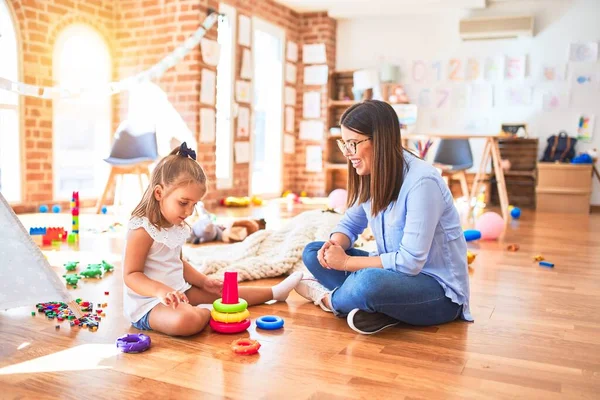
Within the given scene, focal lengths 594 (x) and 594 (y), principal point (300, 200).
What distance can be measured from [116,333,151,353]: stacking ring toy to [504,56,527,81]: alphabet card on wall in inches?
228

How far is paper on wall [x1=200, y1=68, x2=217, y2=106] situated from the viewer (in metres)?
5.16

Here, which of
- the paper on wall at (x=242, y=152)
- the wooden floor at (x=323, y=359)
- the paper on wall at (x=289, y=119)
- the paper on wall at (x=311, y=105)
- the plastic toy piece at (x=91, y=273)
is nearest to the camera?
the wooden floor at (x=323, y=359)

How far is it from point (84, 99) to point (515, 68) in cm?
441

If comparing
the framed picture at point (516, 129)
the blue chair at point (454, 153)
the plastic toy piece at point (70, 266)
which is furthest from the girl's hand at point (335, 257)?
the framed picture at point (516, 129)

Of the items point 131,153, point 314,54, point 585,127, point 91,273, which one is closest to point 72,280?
point 91,273

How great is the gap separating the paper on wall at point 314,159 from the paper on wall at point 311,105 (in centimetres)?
40

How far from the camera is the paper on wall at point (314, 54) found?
7039 mm

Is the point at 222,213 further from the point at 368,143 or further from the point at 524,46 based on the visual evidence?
the point at 524,46

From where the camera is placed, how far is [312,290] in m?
2.04

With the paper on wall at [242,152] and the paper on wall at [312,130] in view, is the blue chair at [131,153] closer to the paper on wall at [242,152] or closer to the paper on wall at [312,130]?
the paper on wall at [242,152]

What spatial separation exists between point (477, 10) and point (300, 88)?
2178 mm

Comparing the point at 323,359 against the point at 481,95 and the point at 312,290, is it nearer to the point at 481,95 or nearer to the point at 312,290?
the point at 312,290

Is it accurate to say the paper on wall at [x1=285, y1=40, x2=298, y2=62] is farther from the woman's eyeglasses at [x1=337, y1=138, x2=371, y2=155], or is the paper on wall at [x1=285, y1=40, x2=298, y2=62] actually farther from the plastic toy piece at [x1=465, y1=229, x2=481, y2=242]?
the woman's eyeglasses at [x1=337, y1=138, x2=371, y2=155]

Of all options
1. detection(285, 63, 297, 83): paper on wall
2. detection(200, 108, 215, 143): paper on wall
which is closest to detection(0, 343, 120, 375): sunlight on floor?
detection(200, 108, 215, 143): paper on wall
